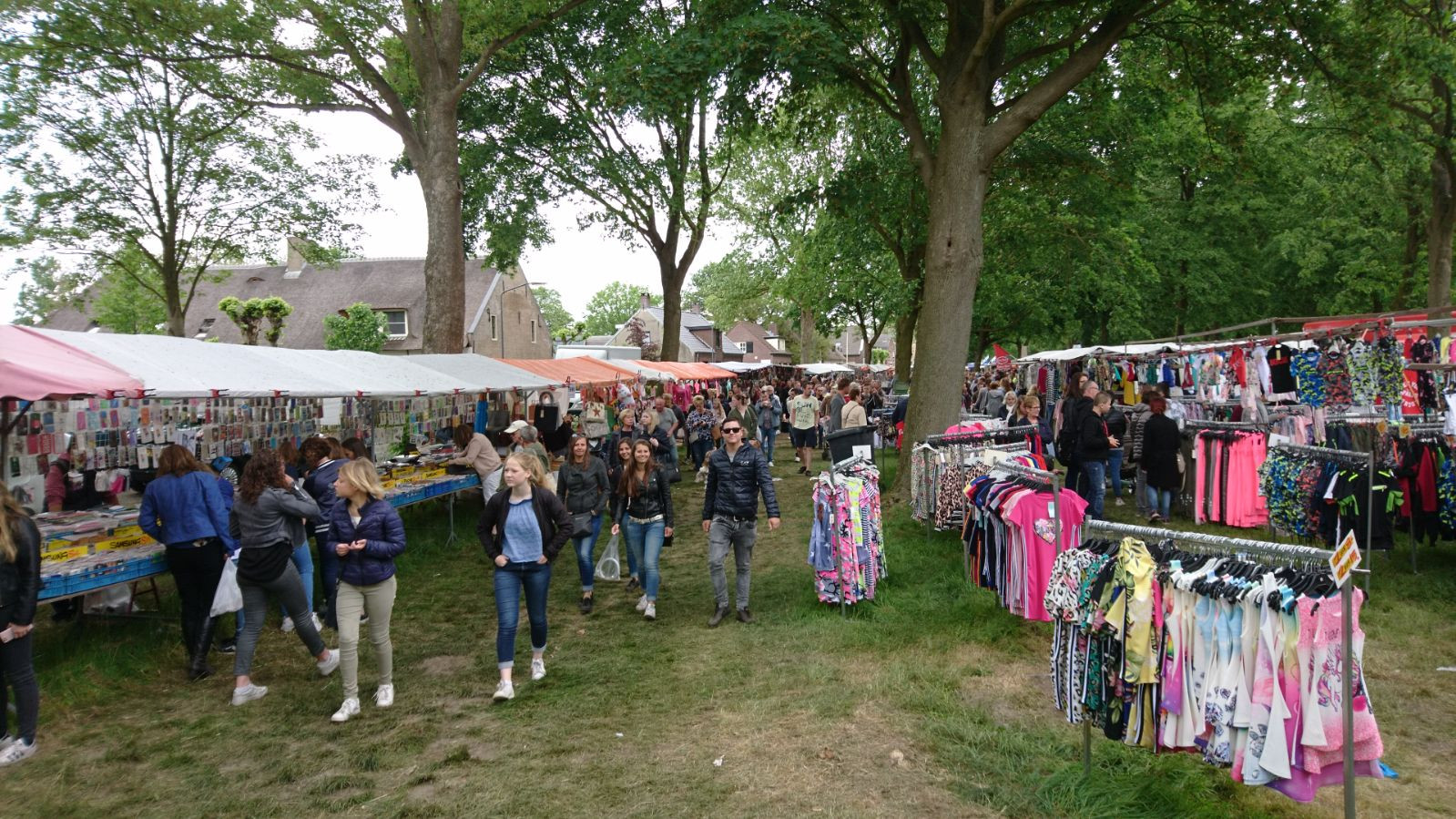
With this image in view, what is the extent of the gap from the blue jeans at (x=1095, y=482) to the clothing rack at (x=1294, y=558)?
18.2ft

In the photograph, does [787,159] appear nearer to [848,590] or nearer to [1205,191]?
[1205,191]

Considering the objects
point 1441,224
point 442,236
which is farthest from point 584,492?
point 1441,224

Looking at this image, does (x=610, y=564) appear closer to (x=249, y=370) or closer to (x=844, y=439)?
(x=249, y=370)

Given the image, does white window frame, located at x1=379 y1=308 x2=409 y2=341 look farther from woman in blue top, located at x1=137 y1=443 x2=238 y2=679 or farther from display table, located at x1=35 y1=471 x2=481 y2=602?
woman in blue top, located at x1=137 y1=443 x2=238 y2=679

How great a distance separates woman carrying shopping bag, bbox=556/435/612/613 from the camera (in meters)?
7.52

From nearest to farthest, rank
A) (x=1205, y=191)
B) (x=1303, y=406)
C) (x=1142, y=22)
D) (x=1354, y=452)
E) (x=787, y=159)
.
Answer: (x=1354, y=452) < (x=1303, y=406) < (x=1142, y=22) < (x=1205, y=191) < (x=787, y=159)

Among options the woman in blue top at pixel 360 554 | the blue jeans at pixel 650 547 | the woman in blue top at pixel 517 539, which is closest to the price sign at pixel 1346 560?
the woman in blue top at pixel 517 539

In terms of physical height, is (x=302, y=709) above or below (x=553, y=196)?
below

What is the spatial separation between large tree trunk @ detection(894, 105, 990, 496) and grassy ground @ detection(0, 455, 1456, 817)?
3.72m

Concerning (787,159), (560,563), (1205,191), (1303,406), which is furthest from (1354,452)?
(787,159)

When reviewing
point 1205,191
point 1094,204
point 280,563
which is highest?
point 1205,191


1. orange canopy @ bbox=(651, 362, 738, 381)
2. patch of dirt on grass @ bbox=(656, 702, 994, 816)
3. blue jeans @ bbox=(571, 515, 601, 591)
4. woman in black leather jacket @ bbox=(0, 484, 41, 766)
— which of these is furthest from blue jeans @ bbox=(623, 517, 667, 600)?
orange canopy @ bbox=(651, 362, 738, 381)

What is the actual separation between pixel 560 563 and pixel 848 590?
3917 millimetres

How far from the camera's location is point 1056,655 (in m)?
3.89
